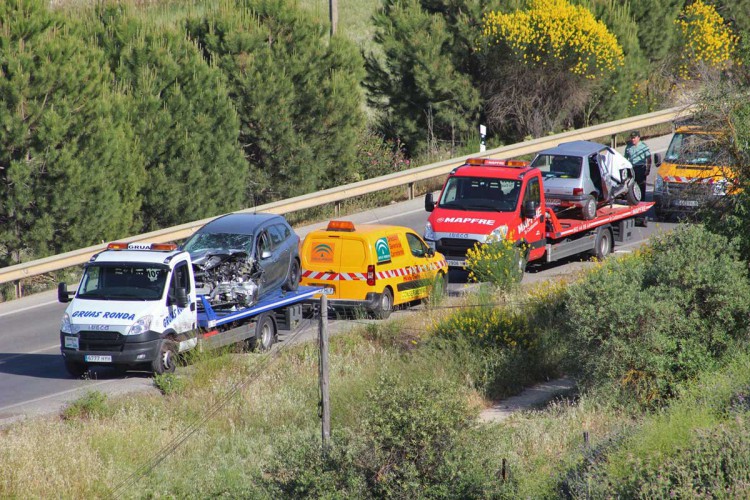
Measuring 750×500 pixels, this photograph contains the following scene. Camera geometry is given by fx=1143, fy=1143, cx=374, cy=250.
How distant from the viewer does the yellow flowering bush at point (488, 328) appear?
18531 mm

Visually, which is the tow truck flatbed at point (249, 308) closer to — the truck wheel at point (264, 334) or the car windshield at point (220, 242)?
the truck wheel at point (264, 334)

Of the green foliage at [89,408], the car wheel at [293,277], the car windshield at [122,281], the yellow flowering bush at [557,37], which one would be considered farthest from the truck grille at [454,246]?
the yellow flowering bush at [557,37]

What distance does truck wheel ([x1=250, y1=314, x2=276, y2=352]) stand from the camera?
19.0 meters

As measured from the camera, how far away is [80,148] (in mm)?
26062

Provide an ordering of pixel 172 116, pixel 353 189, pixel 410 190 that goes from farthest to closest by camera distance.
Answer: pixel 410 190 < pixel 353 189 < pixel 172 116

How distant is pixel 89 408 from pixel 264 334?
13.6ft

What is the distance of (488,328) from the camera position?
18703mm

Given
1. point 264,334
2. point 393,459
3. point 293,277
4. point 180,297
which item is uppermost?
point 393,459

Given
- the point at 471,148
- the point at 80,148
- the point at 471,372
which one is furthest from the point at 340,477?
the point at 471,148

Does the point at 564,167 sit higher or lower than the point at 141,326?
higher

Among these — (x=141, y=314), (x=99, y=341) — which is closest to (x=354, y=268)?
(x=141, y=314)

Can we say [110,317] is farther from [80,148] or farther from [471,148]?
[471,148]

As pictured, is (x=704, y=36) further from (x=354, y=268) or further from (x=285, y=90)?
(x=354, y=268)

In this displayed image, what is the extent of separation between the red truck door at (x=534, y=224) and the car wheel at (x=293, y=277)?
183 inches
